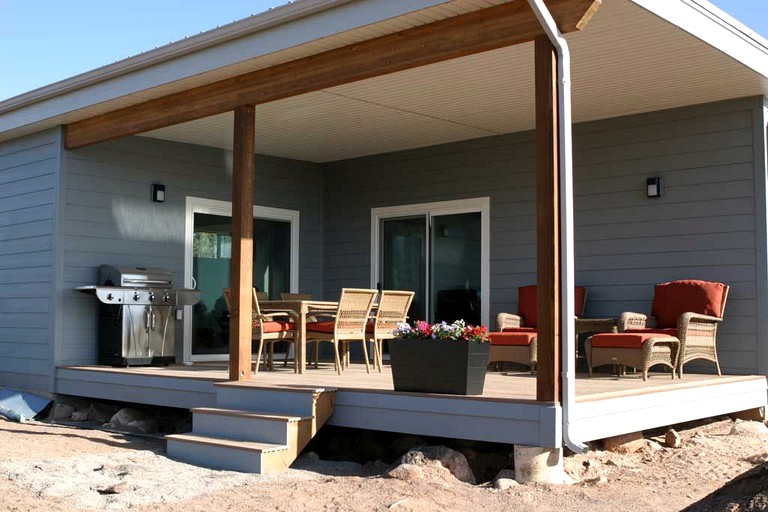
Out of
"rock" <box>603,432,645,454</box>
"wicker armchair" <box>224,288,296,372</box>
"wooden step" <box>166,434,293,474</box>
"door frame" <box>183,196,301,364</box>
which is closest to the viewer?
"wooden step" <box>166,434,293,474</box>

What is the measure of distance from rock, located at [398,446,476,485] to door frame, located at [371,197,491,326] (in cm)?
377

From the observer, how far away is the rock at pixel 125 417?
764 centimetres

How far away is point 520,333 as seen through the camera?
7.45 meters

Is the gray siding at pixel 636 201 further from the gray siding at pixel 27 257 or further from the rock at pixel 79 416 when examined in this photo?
the rock at pixel 79 416

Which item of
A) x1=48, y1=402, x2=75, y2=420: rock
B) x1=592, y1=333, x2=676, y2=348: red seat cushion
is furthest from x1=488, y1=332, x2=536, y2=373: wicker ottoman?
x1=48, y1=402, x2=75, y2=420: rock

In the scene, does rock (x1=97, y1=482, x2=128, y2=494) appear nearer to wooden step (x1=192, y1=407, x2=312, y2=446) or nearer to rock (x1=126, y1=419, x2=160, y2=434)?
wooden step (x1=192, y1=407, x2=312, y2=446)

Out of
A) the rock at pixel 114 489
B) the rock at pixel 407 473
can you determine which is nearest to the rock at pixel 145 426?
the rock at pixel 114 489

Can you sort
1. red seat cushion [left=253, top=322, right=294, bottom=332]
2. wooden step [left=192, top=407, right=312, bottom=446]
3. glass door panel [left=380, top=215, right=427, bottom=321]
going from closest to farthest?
1. wooden step [left=192, top=407, right=312, bottom=446]
2. red seat cushion [left=253, top=322, right=294, bottom=332]
3. glass door panel [left=380, top=215, right=427, bottom=321]

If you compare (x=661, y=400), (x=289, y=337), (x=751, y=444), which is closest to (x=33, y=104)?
(x=289, y=337)

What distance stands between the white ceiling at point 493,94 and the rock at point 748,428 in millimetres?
2623

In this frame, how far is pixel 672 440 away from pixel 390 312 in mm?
2587

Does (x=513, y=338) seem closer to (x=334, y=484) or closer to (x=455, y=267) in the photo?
(x=455, y=267)

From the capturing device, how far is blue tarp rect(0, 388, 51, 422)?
317 inches

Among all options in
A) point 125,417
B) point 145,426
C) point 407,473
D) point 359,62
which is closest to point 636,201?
point 359,62
